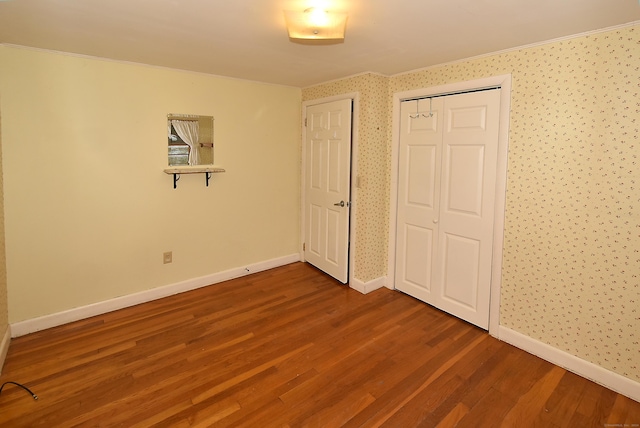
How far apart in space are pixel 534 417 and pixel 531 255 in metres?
1.10

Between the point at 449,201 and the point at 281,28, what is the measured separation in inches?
78.5

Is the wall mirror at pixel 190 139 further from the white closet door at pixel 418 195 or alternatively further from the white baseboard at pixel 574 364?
the white baseboard at pixel 574 364

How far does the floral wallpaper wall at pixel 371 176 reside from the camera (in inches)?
134

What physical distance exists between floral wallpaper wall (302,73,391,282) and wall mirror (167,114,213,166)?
4.86 feet

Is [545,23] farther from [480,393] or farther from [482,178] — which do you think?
[480,393]

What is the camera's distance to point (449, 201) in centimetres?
306

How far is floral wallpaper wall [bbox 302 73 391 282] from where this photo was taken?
3410 mm

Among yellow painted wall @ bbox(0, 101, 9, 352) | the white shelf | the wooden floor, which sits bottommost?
the wooden floor

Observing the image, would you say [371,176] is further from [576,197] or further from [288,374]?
[288,374]

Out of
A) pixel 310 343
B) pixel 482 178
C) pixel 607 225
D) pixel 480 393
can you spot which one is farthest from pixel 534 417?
pixel 482 178

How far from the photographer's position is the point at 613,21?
6.52ft

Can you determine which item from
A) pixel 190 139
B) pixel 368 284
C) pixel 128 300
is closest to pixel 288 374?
pixel 368 284

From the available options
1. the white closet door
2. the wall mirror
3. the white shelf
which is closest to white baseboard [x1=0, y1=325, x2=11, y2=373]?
the white shelf

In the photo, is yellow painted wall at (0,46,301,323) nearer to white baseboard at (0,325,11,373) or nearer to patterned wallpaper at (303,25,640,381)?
Result: white baseboard at (0,325,11,373)
